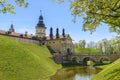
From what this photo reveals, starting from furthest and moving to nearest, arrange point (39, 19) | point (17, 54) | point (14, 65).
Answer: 1. point (39, 19)
2. point (17, 54)
3. point (14, 65)

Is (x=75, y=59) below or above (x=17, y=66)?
below

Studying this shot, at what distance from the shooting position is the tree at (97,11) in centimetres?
2078

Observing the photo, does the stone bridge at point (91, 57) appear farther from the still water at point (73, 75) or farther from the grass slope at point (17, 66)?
the grass slope at point (17, 66)

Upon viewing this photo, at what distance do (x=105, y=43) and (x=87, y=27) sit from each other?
408 feet

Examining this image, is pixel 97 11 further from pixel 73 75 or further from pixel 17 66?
pixel 73 75

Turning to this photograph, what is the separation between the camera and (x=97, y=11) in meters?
21.5

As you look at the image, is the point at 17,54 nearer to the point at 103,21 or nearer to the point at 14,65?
the point at 14,65

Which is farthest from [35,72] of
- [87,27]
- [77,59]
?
[77,59]

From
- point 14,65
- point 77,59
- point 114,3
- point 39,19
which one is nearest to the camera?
point 114,3

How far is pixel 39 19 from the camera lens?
126 metres

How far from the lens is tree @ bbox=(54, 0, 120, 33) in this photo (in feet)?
68.2

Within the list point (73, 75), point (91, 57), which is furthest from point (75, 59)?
point (73, 75)

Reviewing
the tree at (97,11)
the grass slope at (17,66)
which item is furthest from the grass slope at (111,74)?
the grass slope at (17,66)

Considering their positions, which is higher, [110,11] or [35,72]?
[110,11]
